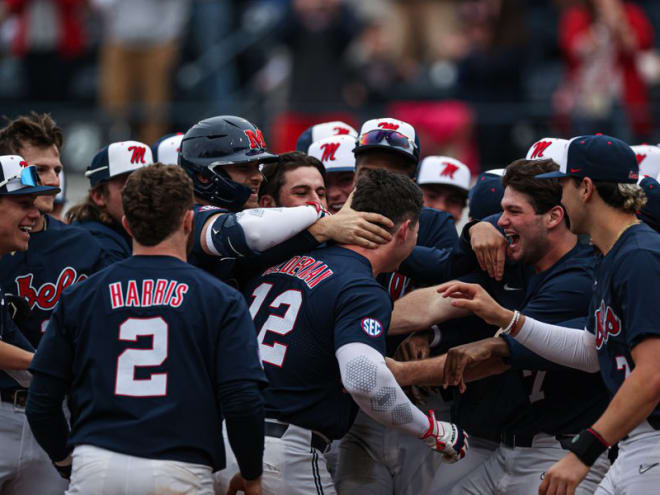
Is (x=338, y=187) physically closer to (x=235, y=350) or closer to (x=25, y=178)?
(x=25, y=178)

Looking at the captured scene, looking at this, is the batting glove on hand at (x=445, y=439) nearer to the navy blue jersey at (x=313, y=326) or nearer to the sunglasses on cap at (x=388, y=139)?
the navy blue jersey at (x=313, y=326)

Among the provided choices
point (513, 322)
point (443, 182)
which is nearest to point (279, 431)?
point (513, 322)

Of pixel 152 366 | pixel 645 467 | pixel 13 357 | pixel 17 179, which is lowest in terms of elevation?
pixel 645 467

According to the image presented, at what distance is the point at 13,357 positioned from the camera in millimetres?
5418

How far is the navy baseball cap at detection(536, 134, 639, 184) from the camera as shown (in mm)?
5098

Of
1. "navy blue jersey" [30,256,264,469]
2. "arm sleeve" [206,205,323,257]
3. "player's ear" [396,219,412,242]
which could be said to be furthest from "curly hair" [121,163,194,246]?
"player's ear" [396,219,412,242]

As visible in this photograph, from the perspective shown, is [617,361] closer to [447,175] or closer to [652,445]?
[652,445]

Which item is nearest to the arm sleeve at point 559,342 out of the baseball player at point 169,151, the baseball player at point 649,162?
the baseball player at point 649,162

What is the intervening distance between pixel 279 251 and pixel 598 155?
168 cm

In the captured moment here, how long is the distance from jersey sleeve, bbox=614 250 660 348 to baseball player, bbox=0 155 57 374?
302 centimetres

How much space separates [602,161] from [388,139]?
5.52 ft

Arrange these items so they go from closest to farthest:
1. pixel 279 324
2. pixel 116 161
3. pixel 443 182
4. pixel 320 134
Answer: pixel 279 324, pixel 116 161, pixel 443 182, pixel 320 134

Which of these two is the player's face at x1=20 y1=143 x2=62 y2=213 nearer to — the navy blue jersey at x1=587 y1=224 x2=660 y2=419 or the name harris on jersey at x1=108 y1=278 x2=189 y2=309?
the name harris on jersey at x1=108 y1=278 x2=189 y2=309

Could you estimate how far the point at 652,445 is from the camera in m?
4.95
